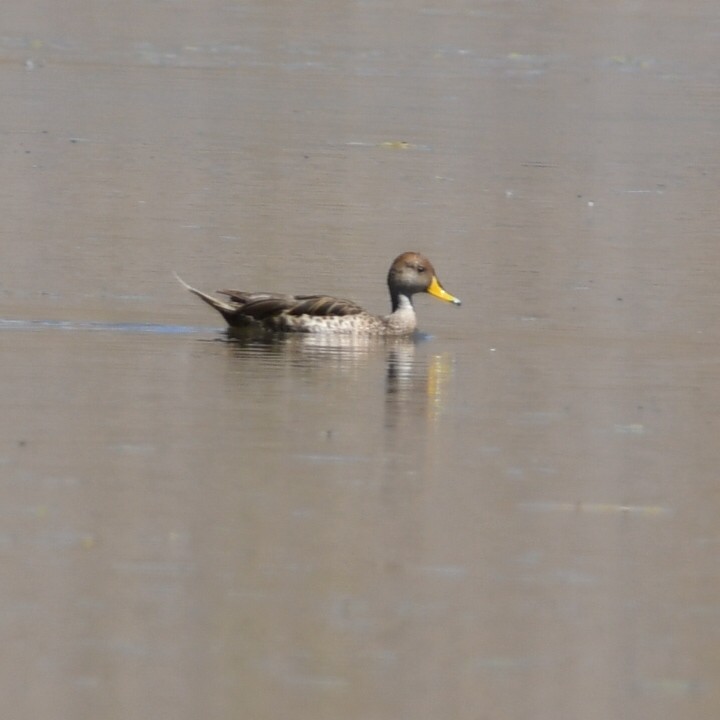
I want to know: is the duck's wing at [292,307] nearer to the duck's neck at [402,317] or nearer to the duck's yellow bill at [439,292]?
the duck's neck at [402,317]

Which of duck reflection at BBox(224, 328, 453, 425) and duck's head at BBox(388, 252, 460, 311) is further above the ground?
duck's head at BBox(388, 252, 460, 311)

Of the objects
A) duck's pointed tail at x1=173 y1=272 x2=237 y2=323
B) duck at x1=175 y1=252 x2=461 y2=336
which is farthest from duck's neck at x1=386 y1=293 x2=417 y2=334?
duck's pointed tail at x1=173 y1=272 x2=237 y2=323

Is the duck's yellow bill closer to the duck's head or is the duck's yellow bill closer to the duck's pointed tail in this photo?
the duck's head

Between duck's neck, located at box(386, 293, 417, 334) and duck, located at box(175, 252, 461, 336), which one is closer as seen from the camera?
duck, located at box(175, 252, 461, 336)

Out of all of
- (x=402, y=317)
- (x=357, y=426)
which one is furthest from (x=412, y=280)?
(x=357, y=426)

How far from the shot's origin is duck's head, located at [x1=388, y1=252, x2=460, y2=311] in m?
14.3

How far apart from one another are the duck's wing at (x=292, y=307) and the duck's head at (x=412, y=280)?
0.61 meters

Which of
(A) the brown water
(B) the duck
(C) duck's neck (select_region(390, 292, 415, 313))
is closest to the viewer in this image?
(A) the brown water

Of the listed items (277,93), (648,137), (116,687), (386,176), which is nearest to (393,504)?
(116,687)

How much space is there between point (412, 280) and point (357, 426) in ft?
13.2

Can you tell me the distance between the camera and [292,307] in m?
13.7

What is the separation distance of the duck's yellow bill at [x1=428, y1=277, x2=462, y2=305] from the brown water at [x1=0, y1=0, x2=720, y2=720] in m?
0.18

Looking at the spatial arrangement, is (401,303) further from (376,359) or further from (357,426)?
(357,426)

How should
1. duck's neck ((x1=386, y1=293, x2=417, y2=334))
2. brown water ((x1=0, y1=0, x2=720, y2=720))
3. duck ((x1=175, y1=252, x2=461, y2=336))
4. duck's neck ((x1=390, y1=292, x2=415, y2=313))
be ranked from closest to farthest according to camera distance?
brown water ((x1=0, y1=0, x2=720, y2=720))
duck ((x1=175, y1=252, x2=461, y2=336))
duck's neck ((x1=386, y1=293, x2=417, y2=334))
duck's neck ((x1=390, y1=292, x2=415, y2=313))
